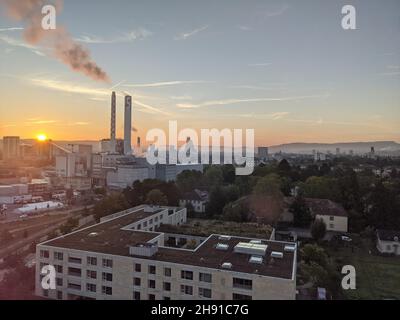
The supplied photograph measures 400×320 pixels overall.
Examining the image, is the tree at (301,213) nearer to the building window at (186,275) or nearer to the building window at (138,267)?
the building window at (186,275)

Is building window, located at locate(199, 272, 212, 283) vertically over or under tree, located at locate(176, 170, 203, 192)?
under

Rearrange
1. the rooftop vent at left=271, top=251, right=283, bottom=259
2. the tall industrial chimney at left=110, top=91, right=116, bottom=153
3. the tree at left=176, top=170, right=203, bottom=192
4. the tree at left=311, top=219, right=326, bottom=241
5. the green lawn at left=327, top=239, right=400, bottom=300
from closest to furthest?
1. the rooftop vent at left=271, top=251, right=283, bottom=259
2. the green lawn at left=327, top=239, right=400, bottom=300
3. the tree at left=311, top=219, right=326, bottom=241
4. the tree at left=176, top=170, right=203, bottom=192
5. the tall industrial chimney at left=110, top=91, right=116, bottom=153

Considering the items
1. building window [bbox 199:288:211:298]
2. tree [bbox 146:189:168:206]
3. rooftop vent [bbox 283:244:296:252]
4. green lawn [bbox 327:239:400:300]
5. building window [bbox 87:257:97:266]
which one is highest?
tree [bbox 146:189:168:206]

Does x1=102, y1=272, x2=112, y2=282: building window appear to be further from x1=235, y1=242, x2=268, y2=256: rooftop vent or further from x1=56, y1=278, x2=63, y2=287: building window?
x1=235, y1=242, x2=268, y2=256: rooftop vent

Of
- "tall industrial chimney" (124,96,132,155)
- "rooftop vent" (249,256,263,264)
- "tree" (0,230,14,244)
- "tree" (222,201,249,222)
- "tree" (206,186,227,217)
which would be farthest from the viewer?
"tall industrial chimney" (124,96,132,155)

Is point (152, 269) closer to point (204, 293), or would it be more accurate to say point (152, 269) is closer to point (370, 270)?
point (204, 293)

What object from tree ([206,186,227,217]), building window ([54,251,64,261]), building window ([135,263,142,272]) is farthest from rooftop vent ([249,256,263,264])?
tree ([206,186,227,217])
